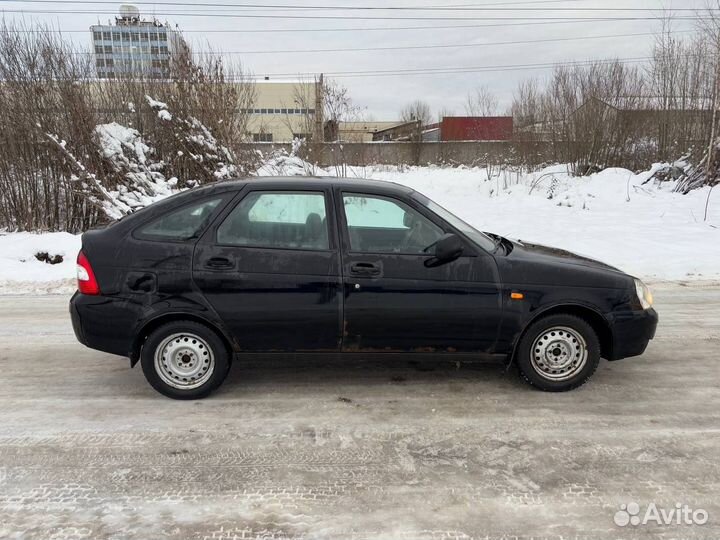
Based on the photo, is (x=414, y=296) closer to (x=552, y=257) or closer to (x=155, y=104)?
(x=552, y=257)

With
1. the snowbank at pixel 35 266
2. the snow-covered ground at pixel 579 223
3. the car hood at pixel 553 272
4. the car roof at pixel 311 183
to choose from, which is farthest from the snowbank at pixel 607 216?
the snowbank at pixel 35 266

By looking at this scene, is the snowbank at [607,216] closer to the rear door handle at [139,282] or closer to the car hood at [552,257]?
the car hood at [552,257]

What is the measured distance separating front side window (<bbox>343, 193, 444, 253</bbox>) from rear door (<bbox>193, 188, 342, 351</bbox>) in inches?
6.5

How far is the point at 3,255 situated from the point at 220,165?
5567 mm

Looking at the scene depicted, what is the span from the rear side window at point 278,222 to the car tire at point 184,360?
72cm

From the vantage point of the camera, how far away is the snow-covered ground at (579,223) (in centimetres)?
833

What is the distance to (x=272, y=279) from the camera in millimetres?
3785

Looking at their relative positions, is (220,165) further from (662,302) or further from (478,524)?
(478,524)

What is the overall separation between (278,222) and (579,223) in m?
10.3

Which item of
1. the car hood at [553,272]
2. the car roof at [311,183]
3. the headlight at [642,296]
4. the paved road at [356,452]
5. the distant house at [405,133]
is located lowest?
the paved road at [356,452]

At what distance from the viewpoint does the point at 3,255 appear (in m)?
8.94

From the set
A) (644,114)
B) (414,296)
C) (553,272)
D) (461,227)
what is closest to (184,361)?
(414,296)

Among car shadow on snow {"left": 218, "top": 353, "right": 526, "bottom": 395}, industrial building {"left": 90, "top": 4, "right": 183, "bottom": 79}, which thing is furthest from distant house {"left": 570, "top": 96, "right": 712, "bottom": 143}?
car shadow on snow {"left": 218, "top": 353, "right": 526, "bottom": 395}

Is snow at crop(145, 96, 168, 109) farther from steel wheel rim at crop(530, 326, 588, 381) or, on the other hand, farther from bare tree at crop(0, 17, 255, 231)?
steel wheel rim at crop(530, 326, 588, 381)
